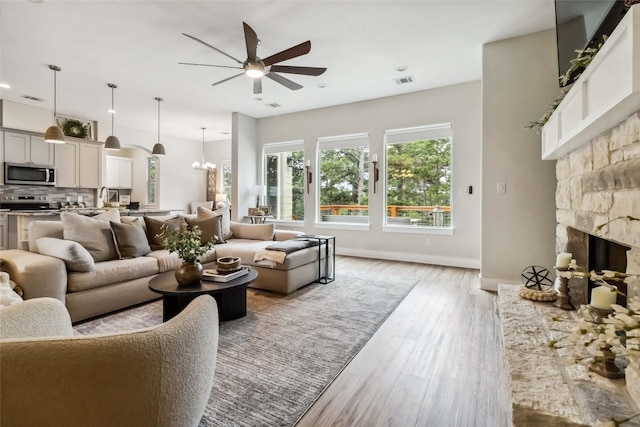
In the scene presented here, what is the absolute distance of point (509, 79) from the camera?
364 cm

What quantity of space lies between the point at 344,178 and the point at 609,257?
457 centimetres

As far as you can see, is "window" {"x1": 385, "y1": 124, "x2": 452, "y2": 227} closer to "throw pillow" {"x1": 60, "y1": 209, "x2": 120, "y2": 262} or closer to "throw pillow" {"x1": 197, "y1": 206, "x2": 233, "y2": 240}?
"throw pillow" {"x1": 197, "y1": 206, "x2": 233, "y2": 240}

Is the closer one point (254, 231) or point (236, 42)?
point (236, 42)

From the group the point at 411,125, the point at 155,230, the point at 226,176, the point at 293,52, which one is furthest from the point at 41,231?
the point at 226,176

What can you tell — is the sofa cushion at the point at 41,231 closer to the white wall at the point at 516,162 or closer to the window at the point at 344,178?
the window at the point at 344,178

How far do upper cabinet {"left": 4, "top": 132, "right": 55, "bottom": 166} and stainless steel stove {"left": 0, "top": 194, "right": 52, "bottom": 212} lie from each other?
2.23 feet

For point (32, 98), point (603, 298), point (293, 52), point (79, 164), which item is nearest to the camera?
point (603, 298)

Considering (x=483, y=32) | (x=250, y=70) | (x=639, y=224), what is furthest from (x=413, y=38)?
(x=639, y=224)

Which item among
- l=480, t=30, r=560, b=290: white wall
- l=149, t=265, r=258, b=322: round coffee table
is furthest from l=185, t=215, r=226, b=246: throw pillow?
l=480, t=30, r=560, b=290: white wall

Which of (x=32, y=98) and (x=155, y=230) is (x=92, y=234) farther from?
(x=32, y=98)

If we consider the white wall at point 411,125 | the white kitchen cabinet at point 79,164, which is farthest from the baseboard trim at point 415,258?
the white kitchen cabinet at point 79,164

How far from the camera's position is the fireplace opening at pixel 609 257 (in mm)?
1921

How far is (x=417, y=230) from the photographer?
5410mm

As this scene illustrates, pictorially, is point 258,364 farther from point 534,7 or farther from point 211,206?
point 211,206
